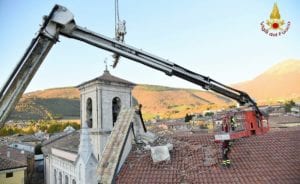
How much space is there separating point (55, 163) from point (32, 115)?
3413 inches

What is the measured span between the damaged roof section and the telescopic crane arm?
4065 mm

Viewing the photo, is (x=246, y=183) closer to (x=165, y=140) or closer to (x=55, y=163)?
(x=165, y=140)

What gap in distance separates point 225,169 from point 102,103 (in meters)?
13.3

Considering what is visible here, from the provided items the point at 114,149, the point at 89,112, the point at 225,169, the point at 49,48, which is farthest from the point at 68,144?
the point at 49,48

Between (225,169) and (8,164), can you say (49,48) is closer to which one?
(225,169)

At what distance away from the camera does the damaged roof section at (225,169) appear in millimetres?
9453

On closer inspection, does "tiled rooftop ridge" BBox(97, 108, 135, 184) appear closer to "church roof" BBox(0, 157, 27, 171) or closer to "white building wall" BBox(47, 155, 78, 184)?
"white building wall" BBox(47, 155, 78, 184)

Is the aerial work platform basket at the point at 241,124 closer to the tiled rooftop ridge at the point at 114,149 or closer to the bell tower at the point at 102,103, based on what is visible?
the tiled rooftop ridge at the point at 114,149

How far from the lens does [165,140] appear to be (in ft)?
43.9

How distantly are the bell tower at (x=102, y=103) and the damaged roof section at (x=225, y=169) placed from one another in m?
9.04

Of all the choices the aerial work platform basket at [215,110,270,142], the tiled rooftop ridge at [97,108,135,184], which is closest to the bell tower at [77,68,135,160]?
the tiled rooftop ridge at [97,108,135,184]

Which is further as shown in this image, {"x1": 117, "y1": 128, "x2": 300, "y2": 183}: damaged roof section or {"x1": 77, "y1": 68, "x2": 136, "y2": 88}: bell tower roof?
{"x1": 77, "y1": 68, "x2": 136, "y2": 88}: bell tower roof

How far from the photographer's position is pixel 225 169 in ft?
32.6

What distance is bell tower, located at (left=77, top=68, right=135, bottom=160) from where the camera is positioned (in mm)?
21031
